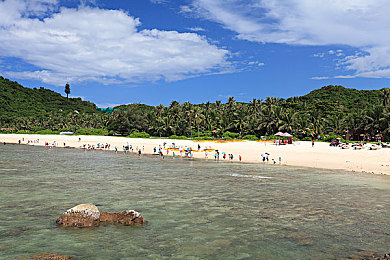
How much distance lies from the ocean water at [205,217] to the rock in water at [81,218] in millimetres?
531

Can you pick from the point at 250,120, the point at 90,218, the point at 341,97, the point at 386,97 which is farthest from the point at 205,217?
the point at 341,97

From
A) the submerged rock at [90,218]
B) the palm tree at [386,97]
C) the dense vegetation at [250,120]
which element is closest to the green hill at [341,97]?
the dense vegetation at [250,120]

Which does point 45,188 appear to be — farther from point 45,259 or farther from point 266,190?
point 266,190

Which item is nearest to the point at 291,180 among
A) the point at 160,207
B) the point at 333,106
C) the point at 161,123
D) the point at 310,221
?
the point at 310,221

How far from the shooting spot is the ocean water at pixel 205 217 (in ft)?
37.0

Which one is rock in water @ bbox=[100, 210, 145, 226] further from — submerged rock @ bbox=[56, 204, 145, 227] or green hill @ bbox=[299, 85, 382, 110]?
green hill @ bbox=[299, 85, 382, 110]

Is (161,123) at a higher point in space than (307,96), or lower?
lower

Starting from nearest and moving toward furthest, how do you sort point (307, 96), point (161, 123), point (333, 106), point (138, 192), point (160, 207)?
Answer: point (160, 207) < point (138, 192) < point (161, 123) < point (333, 106) < point (307, 96)

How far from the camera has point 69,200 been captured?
19.2 meters

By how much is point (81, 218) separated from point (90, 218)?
447 mm

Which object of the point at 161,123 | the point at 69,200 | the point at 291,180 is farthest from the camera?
the point at 161,123

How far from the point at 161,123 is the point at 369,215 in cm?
8859

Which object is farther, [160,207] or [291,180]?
[291,180]

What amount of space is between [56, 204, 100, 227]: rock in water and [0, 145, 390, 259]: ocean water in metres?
0.53
